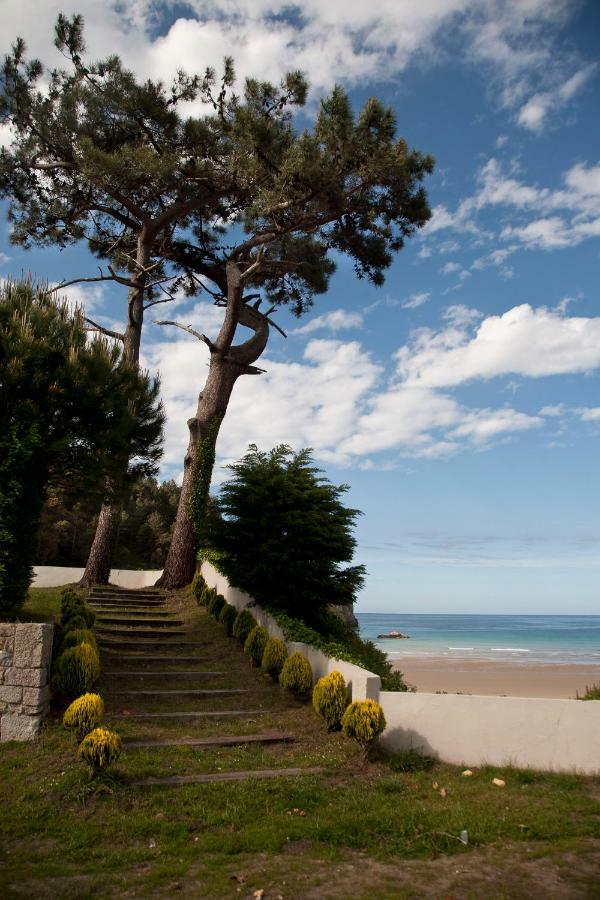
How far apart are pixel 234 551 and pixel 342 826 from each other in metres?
6.64

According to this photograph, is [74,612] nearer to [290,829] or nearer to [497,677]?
[290,829]

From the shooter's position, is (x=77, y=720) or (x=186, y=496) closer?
(x=77, y=720)

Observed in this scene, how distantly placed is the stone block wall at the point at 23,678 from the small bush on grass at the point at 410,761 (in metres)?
3.91

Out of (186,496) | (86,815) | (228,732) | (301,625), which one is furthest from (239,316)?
(86,815)

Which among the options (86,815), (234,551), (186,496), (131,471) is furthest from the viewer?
(186,496)

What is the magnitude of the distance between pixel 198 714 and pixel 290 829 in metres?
3.00

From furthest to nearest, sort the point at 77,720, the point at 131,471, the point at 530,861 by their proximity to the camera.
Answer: the point at 131,471 < the point at 77,720 < the point at 530,861

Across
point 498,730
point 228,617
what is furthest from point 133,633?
point 498,730

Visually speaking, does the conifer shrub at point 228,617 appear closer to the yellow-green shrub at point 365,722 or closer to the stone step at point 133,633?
the stone step at point 133,633

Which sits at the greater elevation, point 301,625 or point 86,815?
point 301,625

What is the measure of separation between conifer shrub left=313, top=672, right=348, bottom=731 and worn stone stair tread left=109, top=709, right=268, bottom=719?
1005 mm

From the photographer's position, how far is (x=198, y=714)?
764 cm

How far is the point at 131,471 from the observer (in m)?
10.5

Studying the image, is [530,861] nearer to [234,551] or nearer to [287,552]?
[287,552]
